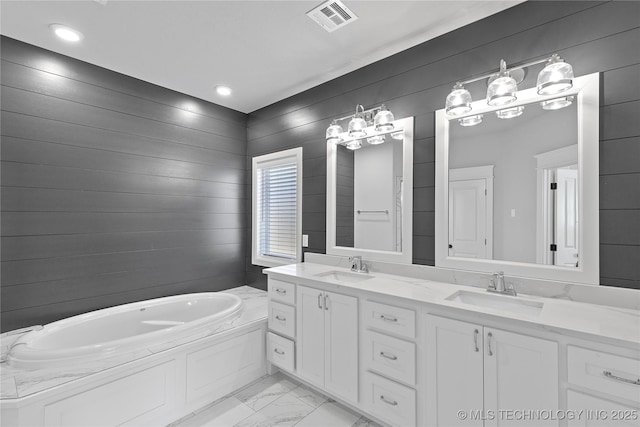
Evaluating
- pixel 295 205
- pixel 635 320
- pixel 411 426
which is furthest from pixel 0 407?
pixel 635 320

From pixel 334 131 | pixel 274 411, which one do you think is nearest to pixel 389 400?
pixel 274 411

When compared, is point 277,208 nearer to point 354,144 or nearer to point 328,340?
point 354,144

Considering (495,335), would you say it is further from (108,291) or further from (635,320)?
(108,291)

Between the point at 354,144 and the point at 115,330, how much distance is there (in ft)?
8.70

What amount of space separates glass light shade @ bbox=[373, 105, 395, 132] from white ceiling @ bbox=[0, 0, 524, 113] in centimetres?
53

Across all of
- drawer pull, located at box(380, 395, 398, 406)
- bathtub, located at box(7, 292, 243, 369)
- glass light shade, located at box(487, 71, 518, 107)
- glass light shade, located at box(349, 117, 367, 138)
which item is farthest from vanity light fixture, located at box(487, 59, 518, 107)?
bathtub, located at box(7, 292, 243, 369)

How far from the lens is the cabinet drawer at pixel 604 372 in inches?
42.1

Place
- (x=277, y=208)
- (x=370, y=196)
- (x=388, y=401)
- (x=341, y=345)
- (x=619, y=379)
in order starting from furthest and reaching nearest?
(x=277, y=208) → (x=370, y=196) → (x=341, y=345) → (x=388, y=401) → (x=619, y=379)

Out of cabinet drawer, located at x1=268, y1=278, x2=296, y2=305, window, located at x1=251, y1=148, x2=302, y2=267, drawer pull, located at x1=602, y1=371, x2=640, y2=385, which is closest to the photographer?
drawer pull, located at x1=602, y1=371, x2=640, y2=385

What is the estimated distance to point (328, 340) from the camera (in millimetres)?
2027

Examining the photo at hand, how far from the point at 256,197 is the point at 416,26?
7.90ft

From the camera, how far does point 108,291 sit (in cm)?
259

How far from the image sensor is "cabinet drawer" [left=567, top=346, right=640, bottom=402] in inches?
42.1

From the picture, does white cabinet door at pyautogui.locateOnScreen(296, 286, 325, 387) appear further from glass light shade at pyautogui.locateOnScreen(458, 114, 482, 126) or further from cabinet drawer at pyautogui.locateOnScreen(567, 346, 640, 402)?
glass light shade at pyautogui.locateOnScreen(458, 114, 482, 126)
